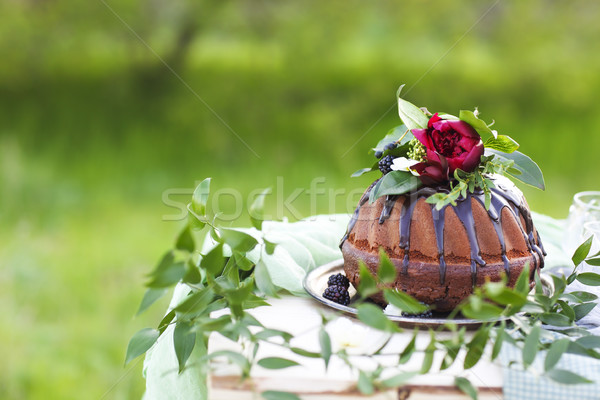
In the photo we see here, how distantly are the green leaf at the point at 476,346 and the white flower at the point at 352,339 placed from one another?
15 centimetres

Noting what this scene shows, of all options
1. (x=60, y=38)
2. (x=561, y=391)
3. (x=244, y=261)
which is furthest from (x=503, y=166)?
(x=60, y=38)

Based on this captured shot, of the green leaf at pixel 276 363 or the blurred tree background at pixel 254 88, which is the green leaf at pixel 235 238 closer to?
the green leaf at pixel 276 363

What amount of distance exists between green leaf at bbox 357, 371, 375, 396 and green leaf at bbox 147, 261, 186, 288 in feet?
0.94

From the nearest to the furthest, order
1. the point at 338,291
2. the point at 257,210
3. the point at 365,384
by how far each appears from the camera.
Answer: the point at 365,384 < the point at 257,210 < the point at 338,291

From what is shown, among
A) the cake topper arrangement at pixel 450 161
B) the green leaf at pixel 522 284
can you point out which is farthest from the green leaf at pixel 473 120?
the green leaf at pixel 522 284

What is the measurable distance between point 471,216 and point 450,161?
102 mm

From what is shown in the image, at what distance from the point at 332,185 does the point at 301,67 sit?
90 centimetres

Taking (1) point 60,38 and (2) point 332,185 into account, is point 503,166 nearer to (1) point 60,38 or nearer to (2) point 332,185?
(2) point 332,185

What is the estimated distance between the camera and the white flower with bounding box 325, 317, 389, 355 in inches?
38.2

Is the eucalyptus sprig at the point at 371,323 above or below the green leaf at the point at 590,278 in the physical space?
below

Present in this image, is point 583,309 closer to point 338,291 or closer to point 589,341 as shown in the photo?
point 589,341

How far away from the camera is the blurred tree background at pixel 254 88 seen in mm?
3586

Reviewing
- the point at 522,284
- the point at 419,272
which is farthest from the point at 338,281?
the point at 522,284

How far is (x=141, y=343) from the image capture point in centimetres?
102
